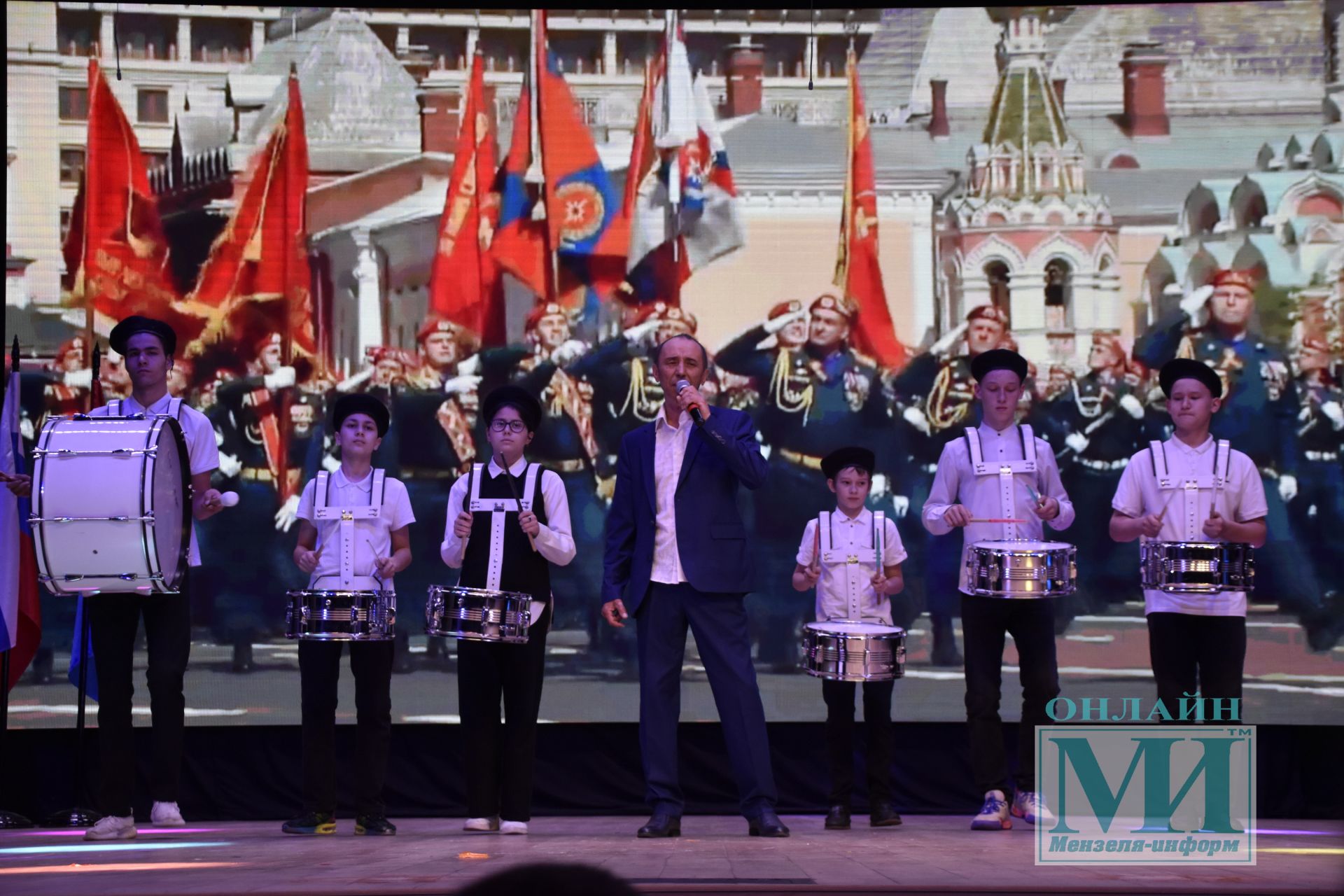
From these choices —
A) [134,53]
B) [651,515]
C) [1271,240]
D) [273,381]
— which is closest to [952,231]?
[1271,240]

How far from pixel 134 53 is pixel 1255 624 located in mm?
6245

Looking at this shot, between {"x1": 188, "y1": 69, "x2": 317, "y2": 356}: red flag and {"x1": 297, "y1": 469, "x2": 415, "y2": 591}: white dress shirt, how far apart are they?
1.48 m

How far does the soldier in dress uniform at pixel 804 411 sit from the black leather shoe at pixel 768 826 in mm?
2160

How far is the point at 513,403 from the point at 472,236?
203 cm

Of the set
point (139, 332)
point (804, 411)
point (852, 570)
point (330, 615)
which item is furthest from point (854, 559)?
point (139, 332)

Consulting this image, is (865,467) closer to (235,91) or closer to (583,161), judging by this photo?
(583,161)

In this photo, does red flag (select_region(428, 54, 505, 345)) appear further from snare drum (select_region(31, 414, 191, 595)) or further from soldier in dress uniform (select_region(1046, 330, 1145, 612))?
soldier in dress uniform (select_region(1046, 330, 1145, 612))

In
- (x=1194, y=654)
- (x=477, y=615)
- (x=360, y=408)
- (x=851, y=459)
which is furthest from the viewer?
(x=851, y=459)

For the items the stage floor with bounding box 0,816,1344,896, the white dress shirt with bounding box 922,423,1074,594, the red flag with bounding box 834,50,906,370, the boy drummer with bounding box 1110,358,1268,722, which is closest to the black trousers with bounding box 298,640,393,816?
the stage floor with bounding box 0,816,1344,896

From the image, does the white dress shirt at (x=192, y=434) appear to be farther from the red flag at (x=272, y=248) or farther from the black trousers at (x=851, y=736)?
the black trousers at (x=851, y=736)

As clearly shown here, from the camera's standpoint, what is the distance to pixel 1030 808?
6453 mm

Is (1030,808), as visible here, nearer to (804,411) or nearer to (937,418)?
(937,418)

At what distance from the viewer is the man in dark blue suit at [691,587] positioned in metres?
5.76

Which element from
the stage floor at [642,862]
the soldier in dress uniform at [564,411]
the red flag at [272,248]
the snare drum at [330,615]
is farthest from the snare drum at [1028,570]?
the red flag at [272,248]
